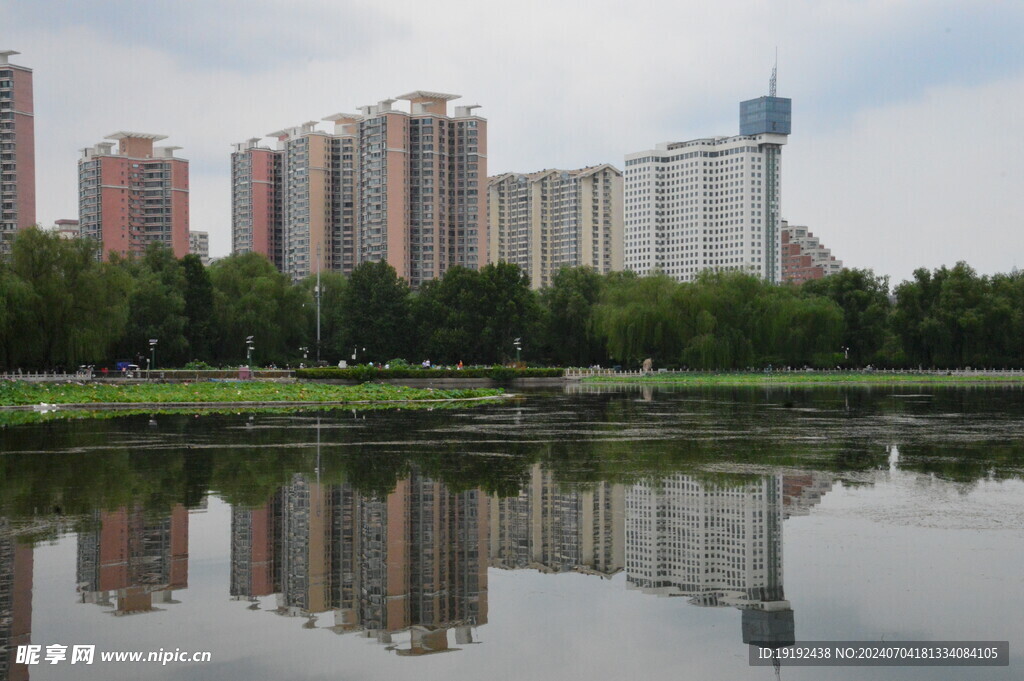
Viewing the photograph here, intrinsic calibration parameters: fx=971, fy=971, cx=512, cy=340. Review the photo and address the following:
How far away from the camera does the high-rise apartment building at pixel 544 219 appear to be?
165 meters

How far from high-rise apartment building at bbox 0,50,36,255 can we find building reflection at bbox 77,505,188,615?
3934 inches

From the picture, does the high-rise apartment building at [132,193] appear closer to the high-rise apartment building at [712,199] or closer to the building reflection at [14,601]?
the high-rise apartment building at [712,199]

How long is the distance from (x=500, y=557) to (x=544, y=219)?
15735cm

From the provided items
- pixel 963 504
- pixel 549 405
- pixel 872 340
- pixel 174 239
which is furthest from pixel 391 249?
pixel 963 504

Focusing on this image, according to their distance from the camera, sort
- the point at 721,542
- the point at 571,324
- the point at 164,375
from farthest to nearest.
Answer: the point at 571,324
the point at 164,375
the point at 721,542

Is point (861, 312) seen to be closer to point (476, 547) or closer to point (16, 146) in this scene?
point (476, 547)

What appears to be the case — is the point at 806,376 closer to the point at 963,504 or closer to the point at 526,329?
the point at 526,329

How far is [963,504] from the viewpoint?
13094 millimetres

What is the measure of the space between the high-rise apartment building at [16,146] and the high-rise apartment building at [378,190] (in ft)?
88.7

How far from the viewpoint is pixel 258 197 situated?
12331 cm

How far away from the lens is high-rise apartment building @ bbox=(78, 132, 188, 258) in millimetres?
120500

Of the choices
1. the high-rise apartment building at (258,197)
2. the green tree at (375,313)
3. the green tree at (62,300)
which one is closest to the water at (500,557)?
the green tree at (62,300)

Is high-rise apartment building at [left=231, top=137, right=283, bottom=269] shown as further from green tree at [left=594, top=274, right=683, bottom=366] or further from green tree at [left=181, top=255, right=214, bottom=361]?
green tree at [left=594, top=274, right=683, bottom=366]

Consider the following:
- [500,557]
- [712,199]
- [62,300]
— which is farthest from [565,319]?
[712,199]
